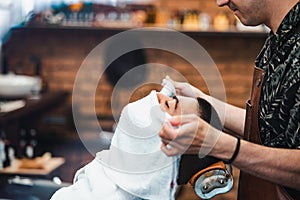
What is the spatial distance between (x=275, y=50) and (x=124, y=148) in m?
0.57

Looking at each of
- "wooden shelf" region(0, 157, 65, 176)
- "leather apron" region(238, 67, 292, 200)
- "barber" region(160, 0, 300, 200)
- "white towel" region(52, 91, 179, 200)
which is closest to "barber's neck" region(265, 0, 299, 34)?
"barber" region(160, 0, 300, 200)

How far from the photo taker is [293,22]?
151 cm

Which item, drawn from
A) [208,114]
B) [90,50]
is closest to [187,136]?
[208,114]

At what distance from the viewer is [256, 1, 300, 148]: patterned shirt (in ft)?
4.55

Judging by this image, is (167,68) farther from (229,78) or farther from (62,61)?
(62,61)

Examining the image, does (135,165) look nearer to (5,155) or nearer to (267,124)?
(267,124)

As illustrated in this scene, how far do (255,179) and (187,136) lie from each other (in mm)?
497

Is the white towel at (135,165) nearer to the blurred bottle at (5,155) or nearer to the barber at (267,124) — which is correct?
the barber at (267,124)

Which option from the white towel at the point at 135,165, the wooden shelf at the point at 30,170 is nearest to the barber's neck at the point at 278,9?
the white towel at the point at 135,165

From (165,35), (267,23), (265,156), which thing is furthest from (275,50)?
(165,35)

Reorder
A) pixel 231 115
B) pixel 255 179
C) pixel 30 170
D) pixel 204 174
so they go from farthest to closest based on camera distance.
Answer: pixel 30 170, pixel 231 115, pixel 255 179, pixel 204 174

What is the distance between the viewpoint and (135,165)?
145 centimetres

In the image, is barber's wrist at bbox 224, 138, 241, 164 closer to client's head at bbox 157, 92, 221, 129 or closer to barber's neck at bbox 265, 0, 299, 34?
client's head at bbox 157, 92, 221, 129

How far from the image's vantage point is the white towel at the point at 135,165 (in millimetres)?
1432
